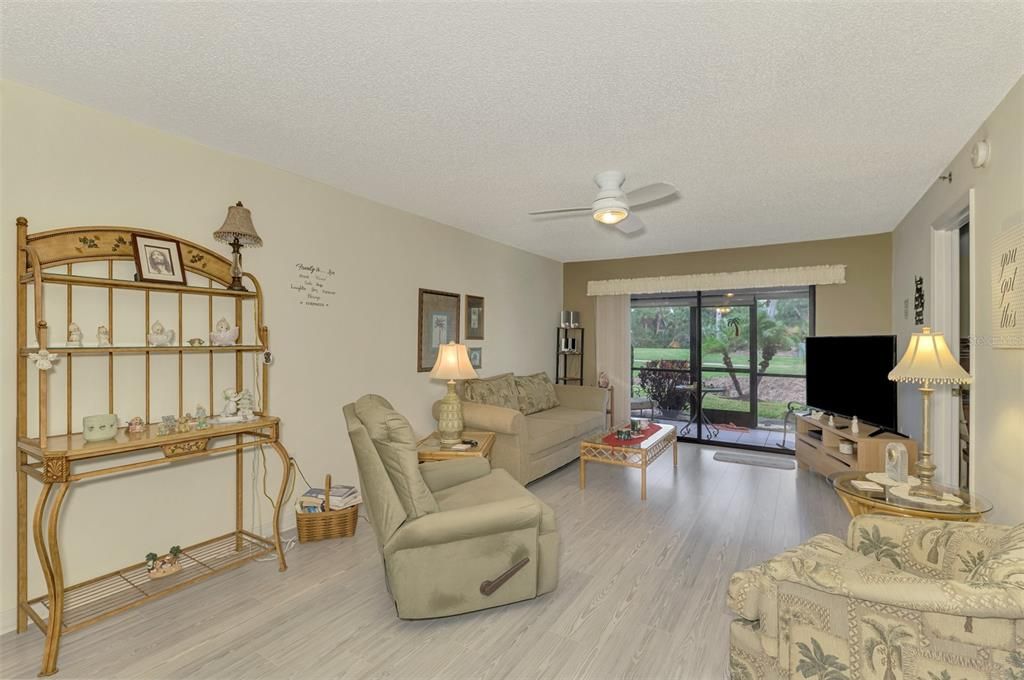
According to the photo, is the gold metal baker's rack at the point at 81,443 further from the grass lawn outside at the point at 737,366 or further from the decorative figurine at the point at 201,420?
the grass lawn outside at the point at 737,366

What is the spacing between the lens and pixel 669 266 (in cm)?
606

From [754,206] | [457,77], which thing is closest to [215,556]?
[457,77]

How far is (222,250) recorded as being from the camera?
9.61 feet

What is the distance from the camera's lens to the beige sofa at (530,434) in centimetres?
411

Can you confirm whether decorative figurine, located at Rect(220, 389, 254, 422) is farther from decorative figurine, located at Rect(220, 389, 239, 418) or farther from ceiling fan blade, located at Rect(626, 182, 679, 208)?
ceiling fan blade, located at Rect(626, 182, 679, 208)

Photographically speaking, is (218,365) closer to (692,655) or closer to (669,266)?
(692,655)

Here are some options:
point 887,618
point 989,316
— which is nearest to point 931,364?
point 989,316

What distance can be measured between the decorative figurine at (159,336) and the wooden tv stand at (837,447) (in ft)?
15.6

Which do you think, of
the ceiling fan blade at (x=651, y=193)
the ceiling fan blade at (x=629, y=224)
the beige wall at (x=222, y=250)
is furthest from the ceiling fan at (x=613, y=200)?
the beige wall at (x=222, y=250)

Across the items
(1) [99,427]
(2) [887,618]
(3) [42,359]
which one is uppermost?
(3) [42,359]

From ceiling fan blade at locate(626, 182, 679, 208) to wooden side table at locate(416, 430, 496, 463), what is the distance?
6.64 feet

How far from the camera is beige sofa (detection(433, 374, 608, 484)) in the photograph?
411cm

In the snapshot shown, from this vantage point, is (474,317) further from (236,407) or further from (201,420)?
(201,420)

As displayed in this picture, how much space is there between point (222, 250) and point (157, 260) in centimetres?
45
